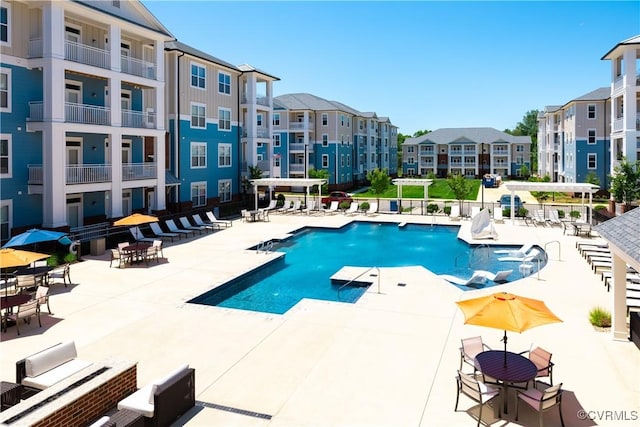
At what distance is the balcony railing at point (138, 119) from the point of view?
25.8 m

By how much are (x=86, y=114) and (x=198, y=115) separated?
1100cm

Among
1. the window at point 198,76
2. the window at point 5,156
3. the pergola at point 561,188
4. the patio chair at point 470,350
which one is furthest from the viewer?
the window at point 198,76

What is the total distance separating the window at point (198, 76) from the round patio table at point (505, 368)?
29396mm

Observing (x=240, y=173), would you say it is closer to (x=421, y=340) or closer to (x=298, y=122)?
(x=298, y=122)

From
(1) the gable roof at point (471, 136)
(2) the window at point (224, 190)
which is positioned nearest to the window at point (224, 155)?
(2) the window at point (224, 190)

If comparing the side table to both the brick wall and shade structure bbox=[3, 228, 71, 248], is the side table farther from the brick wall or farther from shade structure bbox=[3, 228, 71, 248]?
shade structure bbox=[3, 228, 71, 248]

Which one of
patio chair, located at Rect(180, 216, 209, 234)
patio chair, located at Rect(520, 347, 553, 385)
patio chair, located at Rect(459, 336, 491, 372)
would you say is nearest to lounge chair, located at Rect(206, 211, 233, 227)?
patio chair, located at Rect(180, 216, 209, 234)

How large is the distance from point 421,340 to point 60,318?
9.31 meters

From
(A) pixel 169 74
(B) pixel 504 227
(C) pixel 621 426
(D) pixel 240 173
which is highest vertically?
(A) pixel 169 74

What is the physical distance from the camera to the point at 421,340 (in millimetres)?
10703

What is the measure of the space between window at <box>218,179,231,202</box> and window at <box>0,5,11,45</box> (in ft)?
58.7

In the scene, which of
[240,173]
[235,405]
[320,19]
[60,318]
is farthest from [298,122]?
[235,405]

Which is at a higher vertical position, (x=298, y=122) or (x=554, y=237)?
(x=298, y=122)

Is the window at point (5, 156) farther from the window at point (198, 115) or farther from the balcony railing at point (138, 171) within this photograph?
the window at point (198, 115)
